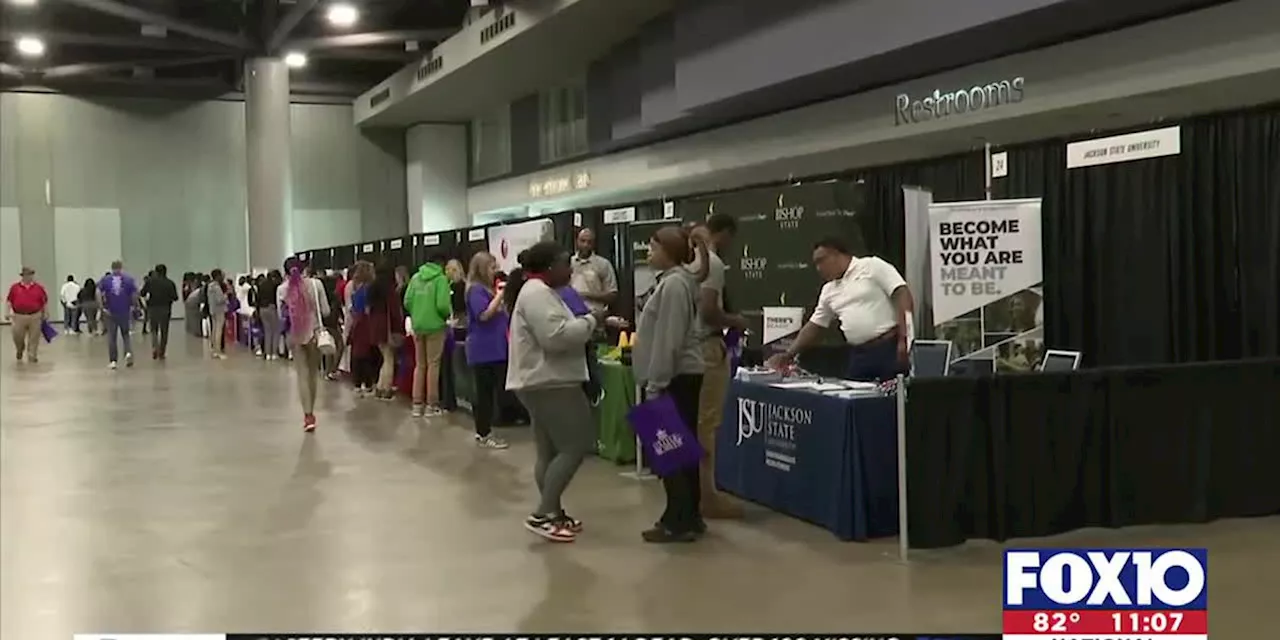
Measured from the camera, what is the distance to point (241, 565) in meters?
5.29

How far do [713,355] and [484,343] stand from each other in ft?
10.6

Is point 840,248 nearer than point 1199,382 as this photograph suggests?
No

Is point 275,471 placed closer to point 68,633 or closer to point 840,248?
point 68,633

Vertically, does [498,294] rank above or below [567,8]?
below

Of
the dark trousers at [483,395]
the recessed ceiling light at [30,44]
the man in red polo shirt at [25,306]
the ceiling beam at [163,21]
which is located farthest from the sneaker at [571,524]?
the recessed ceiling light at [30,44]

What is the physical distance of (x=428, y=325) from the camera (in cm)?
1022

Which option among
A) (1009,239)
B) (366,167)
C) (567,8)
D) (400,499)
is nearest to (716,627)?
(400,499)

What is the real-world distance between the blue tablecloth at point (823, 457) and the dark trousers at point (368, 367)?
6.92 m

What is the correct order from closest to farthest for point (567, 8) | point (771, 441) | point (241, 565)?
point (241, 565), point (771, 441), point (567, 8)

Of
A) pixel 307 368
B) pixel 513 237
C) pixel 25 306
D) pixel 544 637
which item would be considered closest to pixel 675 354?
pixel 544 637

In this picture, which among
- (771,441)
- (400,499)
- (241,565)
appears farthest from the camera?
(400,499)

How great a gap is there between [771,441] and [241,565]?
2609mm

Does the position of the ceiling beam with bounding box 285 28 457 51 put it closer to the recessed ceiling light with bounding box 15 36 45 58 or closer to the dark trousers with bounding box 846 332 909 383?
the recessed ceiling light with bounding box 15 36 45 58

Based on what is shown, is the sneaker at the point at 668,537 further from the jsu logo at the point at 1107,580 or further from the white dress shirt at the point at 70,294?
the white dress shirt at the point at 70,294
